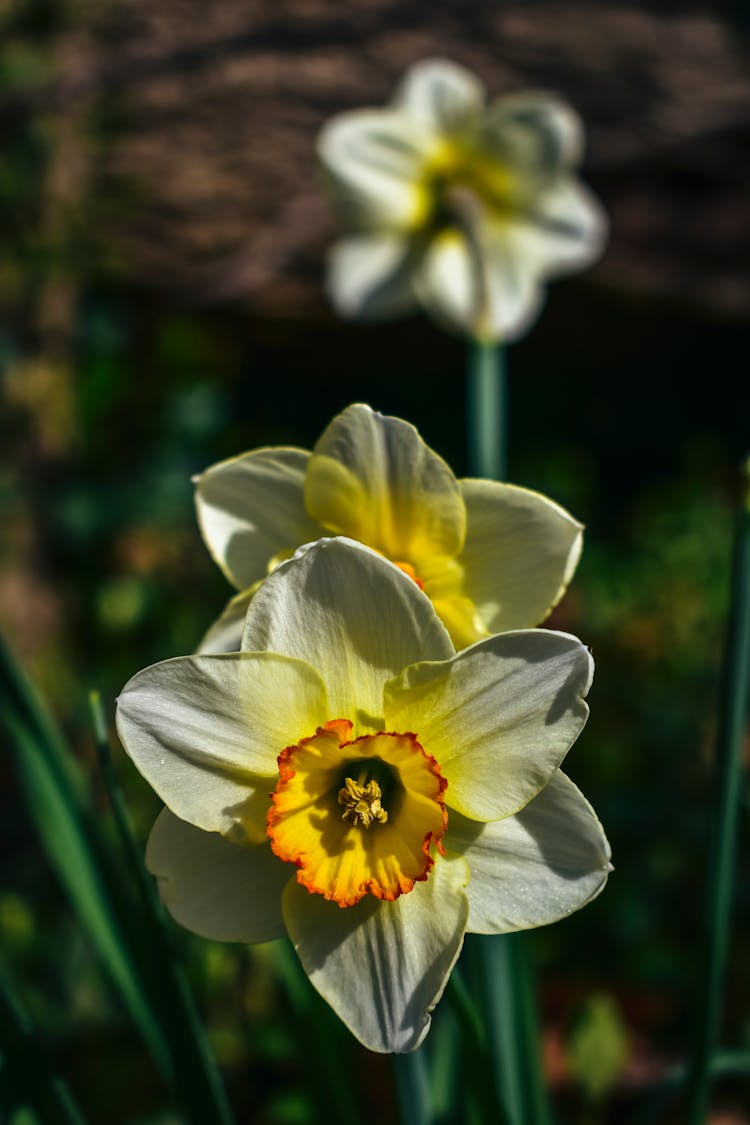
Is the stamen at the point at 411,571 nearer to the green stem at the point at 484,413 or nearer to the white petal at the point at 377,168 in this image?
the green stem at the point at 484,413

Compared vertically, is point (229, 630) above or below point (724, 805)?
above

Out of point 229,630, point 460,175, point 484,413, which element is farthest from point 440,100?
point 229,630

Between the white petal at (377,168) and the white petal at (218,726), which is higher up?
the white petal at (377,168)

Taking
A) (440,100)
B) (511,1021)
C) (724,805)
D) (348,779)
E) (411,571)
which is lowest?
(511,1021)

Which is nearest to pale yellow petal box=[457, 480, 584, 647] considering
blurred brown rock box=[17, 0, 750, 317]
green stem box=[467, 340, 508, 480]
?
green stem box=[467, 340, 508, 480]

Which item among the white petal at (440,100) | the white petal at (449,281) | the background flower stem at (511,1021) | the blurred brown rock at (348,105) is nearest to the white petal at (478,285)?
the white petal at (449,281)

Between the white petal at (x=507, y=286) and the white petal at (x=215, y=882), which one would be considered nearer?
the white petal at (x=215, y=882)

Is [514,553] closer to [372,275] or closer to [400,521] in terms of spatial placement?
[400,521]

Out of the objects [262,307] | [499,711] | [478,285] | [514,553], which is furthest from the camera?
[262,307]

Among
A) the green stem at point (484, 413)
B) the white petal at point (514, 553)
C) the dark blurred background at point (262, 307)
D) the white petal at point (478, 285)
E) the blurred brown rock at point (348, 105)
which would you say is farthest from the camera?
the blurred brown rock at point (348, 105)
